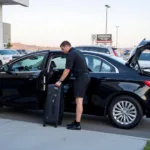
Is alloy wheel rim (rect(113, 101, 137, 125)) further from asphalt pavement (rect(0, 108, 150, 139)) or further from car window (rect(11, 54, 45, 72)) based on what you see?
car window (rect(11, 54, 45, 72))

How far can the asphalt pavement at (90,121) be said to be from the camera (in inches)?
260

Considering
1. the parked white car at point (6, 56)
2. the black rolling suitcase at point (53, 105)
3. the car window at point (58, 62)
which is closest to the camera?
the black rolling suitcase at point (53, 105)

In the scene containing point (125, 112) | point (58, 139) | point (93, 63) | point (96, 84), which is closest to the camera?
point (58, 139)

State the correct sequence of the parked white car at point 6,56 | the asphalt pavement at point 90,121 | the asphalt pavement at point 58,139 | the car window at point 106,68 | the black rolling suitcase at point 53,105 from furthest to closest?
the parked white car at point 6,56 < the car window at point 106,68 < the asphalt pavement at point 90,121 < the black rolling suitcase at point 53,105 < the asphalt pavement at point 58,139

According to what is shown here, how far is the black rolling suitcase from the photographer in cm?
645

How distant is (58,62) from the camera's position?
730 cm

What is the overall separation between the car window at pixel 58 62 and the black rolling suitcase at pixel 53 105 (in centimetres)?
90

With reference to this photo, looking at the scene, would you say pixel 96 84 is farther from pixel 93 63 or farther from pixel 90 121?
pixel 90 121

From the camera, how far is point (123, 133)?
255 inches

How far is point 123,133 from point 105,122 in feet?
3.19

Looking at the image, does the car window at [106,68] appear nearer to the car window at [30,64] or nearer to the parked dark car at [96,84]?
the parked dark car at [96,84]

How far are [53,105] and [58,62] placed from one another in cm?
118

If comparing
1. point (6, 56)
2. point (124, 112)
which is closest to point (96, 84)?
point (124, 112)

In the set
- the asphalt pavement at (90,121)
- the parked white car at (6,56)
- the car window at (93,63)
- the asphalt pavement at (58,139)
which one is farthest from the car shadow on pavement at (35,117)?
the parked white car at (6,56)
